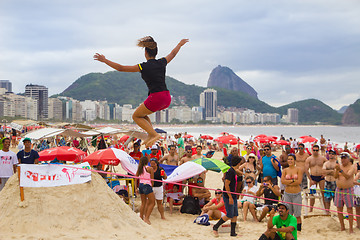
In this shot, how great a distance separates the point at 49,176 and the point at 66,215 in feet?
2.50

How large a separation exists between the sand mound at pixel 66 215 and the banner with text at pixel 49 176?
108 mm

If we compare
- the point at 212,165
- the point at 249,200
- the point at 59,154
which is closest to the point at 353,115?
the point at 249,200

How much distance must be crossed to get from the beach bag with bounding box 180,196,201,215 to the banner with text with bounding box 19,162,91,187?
145 inches

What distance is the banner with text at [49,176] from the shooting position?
5.99 meters

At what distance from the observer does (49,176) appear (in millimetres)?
6188

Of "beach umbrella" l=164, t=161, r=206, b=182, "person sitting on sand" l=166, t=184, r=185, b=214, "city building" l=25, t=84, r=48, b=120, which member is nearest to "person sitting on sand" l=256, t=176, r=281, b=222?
"beach umbrella" l=164, t=161, r=206, b=182

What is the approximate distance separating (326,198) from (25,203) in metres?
6.88

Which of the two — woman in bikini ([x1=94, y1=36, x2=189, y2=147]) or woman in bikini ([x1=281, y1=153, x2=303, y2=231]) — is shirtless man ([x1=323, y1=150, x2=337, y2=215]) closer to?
woman in bikini ([x1=281, y1=153, x2=303, y2=231])

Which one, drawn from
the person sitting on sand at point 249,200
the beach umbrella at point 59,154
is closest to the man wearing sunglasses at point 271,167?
the person sitting on sand at point 249,200

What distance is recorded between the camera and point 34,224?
573cm

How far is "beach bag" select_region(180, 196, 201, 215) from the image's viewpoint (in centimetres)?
940

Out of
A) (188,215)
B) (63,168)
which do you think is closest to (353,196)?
(188,215)

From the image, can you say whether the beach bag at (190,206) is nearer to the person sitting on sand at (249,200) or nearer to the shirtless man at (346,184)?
the person sitting on sand at (249,200)

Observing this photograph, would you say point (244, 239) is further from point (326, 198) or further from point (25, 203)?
point (25, 203)
